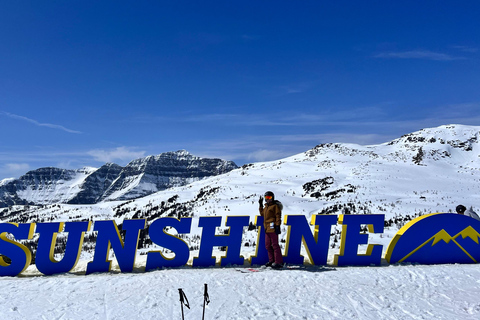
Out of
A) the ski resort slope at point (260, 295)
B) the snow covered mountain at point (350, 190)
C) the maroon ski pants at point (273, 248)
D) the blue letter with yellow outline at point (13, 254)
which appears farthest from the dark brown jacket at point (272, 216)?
the blue letter with yellow outline at point (13, 254)

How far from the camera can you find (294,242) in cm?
962

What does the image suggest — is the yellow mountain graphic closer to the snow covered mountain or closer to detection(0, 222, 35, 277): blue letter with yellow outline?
the snow covered mountain

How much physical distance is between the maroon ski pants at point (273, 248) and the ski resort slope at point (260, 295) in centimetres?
64

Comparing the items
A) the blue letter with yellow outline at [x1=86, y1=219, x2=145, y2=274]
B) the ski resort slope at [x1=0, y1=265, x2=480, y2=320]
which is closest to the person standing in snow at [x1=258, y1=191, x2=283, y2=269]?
the ski resort slope at [x1=0, y1=265, x2=480, y2=320]

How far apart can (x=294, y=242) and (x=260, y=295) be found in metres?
3.27

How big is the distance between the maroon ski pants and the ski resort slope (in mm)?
645

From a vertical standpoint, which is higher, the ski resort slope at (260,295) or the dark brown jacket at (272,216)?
the dark brown jacket at (272,216)

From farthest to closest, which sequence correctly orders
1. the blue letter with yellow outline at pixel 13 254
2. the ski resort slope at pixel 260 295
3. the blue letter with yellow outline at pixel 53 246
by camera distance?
the blue letter with yellow outline at pixel 53 246 → the blue letter with yellow outline at pixel 13 254 → the ski resort slope at pixel 260 295

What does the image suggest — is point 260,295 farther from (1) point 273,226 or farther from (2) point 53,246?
(2) point 53,246

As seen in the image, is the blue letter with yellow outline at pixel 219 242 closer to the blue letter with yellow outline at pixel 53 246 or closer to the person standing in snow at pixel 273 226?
the person standing in snow at pixel 273 226

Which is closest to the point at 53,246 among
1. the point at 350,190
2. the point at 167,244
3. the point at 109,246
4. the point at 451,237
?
the point at 109,246

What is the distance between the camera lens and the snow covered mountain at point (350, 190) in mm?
25500

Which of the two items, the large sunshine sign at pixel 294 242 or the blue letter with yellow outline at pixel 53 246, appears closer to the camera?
the blue letter with yellow outline at pixel 53 246

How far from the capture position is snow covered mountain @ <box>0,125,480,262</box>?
1004 inches
